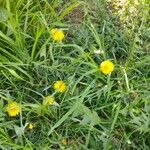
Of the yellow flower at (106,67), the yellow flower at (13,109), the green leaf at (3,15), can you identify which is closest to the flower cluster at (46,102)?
the yellow flower at (13,109)

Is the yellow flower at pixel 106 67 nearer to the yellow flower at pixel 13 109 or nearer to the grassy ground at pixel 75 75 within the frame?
the grassy ground at pixel 75 75

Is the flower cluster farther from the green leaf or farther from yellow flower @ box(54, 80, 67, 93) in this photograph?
the green leaf

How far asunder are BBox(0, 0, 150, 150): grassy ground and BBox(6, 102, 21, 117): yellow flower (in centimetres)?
3

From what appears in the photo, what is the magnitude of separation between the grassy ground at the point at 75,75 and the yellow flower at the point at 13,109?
27 millimetres

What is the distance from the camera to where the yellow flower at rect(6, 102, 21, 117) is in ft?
5.90

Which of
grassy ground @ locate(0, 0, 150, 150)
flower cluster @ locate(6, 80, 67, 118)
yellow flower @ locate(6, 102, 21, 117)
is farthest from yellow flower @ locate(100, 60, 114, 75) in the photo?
yellow flower @ locate(6, 102, 21, 117)

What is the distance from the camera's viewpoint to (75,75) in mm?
1994

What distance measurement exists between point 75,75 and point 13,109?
365 mm

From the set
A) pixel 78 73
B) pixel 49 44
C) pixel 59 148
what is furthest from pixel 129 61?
pixel 59 148

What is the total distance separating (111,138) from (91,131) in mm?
94

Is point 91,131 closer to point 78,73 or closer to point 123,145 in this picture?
point 123,145

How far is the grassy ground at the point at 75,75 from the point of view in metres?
1.81

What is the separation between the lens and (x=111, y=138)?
5.90 ft

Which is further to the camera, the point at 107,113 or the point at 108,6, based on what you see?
the point at 108,6
